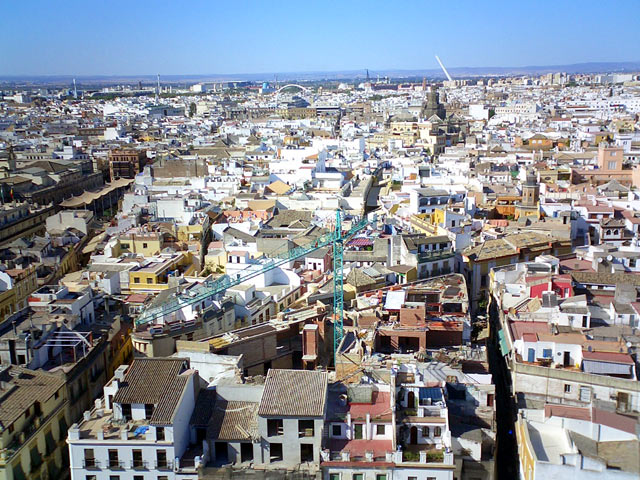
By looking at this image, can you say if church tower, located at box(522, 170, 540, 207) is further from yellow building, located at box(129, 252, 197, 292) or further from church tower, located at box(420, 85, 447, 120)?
church tower, located at box(420, 85, 447, 120)

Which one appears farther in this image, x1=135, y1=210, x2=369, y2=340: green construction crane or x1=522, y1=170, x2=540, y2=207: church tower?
x1=522, y1=170, x2=540, y2=207: church tower

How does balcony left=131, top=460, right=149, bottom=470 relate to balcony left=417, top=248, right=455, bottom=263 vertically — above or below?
below

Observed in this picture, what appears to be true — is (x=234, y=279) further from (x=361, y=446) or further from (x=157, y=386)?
(x=361, y=446)

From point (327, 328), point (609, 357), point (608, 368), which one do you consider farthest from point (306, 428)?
point (609, 357)

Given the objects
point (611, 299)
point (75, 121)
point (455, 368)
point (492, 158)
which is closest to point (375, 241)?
point (611, 299)

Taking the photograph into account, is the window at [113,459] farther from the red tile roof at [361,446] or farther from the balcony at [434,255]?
the balcony at [434,255]

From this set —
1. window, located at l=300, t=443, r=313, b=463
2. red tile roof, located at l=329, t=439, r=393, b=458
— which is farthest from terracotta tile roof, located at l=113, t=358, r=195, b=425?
red tile roof, located at l=329, t=439, r=393, b=458

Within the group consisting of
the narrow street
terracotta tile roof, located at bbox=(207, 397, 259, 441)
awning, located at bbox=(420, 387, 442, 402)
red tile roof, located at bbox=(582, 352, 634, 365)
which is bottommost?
the narrow street
